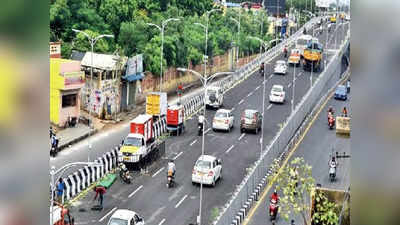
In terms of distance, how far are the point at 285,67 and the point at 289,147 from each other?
2060 centimetres

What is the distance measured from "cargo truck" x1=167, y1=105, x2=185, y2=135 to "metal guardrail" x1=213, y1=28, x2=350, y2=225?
4770 mm

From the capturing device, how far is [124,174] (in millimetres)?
31609

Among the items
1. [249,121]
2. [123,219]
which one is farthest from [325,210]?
[249,121]

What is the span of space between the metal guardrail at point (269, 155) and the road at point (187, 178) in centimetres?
83

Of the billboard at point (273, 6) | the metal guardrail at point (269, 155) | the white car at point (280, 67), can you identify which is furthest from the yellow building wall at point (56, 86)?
the billboard at point (273, 6)

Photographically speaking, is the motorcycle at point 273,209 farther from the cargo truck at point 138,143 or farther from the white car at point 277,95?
the white car at point 277,95

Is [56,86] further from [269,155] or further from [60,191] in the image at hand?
[60,191]

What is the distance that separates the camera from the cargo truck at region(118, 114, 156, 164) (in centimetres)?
3259

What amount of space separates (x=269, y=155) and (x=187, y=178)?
4.85m

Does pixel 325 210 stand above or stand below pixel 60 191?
above

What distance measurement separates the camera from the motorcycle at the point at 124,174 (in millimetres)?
31497
